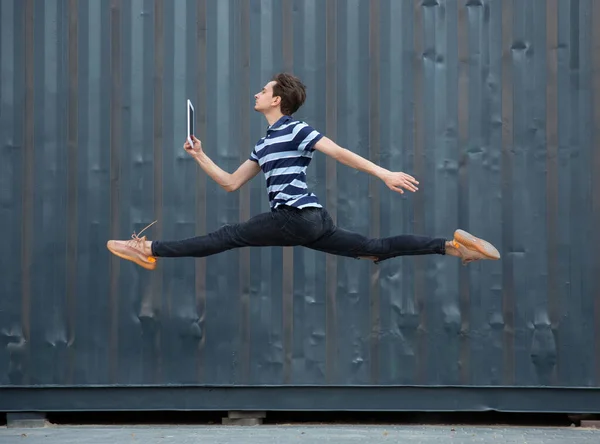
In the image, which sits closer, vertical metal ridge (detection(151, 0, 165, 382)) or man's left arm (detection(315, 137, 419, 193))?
man's left arm (detection(315, 137, 419, 193))

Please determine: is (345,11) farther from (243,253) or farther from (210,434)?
(210,434)

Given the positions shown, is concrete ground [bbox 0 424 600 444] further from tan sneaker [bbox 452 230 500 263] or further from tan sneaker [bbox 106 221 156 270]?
tan sneaker [bbox 452 230 500 263]

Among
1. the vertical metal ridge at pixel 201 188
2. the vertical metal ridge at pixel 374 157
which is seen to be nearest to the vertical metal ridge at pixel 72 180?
the vertical metal ridge at pixel 201 188

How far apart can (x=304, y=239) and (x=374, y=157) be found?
252 centimetres

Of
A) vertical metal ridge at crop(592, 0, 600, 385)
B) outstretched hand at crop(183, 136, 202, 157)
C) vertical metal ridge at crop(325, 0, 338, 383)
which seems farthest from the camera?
vertical metal ridge at crop(325, 0, 338, 383)

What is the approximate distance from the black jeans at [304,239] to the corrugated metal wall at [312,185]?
7.52 feet

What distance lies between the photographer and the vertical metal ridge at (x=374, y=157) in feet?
29.9

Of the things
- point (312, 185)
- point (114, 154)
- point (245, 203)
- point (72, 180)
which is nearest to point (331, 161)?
point (312, 185)

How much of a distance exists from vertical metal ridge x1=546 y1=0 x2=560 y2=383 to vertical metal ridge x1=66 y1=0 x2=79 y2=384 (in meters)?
3.70

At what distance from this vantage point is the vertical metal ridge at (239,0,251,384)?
361 inches

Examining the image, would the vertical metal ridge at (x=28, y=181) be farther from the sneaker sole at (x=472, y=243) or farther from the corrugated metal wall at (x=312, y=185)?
the sneaker sole at (x=472, y=243)

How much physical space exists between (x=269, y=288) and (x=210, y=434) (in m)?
1.21

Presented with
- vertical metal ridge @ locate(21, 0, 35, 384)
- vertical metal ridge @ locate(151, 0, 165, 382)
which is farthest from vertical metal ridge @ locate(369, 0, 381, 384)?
vertical metal ridge @ locate(21, 0, 35, 384)

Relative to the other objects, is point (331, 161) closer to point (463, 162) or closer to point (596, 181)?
point (463, 162)
